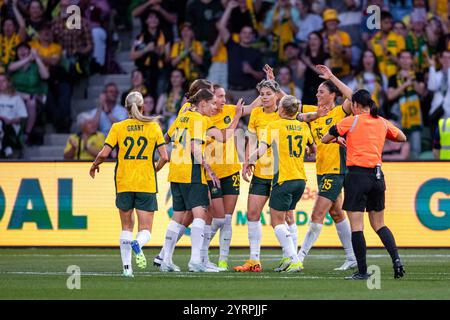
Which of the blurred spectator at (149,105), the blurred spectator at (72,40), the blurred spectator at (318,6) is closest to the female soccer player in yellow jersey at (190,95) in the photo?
the blurred spectator at (149,105)

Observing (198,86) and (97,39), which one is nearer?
(198,86)

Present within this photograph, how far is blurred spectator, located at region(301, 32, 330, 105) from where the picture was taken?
2305 cm

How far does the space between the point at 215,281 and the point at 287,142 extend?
243cm

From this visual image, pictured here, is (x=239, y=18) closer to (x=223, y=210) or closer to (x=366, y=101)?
(x=223, y=210)

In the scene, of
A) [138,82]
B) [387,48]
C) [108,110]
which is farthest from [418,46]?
[108,110]

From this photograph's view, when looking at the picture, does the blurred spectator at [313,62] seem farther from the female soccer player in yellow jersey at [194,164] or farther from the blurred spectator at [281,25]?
the female soccer player in yellow jersey at [194,164]

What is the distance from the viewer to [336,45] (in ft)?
75.8

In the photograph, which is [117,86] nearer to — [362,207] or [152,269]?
[152,269]

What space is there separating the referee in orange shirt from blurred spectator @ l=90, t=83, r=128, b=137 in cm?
1050

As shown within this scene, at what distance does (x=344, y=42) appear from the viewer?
23344mm

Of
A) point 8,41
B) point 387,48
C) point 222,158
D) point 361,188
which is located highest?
point 8,41

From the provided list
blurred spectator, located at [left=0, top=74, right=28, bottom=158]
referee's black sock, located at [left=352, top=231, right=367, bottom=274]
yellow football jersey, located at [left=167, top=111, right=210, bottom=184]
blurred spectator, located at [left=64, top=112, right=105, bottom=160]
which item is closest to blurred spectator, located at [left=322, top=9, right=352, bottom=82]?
blurred spectator, located at [left=64, top=112, right=105, bottom=160]

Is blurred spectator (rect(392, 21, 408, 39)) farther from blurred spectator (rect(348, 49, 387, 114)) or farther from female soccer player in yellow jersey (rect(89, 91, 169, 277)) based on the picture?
female soccer player in yellow jersey (rect(89, 91, 169, 277))

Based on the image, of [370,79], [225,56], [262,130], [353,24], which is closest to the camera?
[262,130]
